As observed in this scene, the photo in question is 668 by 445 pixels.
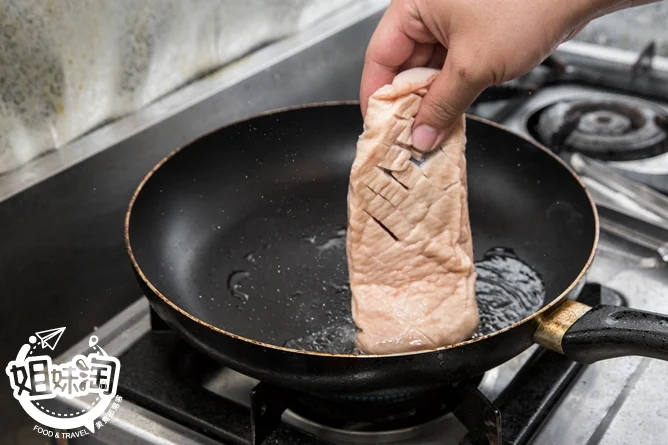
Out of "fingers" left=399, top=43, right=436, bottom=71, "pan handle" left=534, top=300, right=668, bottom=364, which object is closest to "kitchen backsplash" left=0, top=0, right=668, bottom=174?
"fingers" left=399, top=43, right=436, bottom=71

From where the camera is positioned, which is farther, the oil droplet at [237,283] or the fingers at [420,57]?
the oil droplet at [237,283]

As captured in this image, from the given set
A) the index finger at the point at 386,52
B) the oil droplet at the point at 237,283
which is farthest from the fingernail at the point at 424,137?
the oil droplet at the point at 237,283

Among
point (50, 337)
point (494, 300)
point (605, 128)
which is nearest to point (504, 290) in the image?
point (494, 300)

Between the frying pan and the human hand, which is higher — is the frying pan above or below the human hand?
below

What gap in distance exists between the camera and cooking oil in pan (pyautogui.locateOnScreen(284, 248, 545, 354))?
117 centimetres

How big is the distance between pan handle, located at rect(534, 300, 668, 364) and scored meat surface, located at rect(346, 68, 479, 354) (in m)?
0.19

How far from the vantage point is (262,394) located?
103 centimetres

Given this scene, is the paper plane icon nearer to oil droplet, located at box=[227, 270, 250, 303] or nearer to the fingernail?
oil droplet, located at box=[227, 270, 250, 303]

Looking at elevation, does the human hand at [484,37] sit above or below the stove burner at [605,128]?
above

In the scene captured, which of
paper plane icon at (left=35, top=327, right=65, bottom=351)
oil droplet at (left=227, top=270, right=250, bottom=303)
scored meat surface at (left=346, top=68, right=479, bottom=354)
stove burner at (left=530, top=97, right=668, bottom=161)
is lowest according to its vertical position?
paper plane icon at (left=35, top=327, right=65, bottom=351)

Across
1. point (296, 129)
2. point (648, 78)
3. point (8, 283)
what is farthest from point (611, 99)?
point (8, 283)

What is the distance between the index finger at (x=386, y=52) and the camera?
1112mm

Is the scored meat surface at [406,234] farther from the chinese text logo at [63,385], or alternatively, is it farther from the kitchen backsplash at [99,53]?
the kitchen backsplash at [99,53]

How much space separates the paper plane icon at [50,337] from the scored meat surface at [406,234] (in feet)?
1.82
